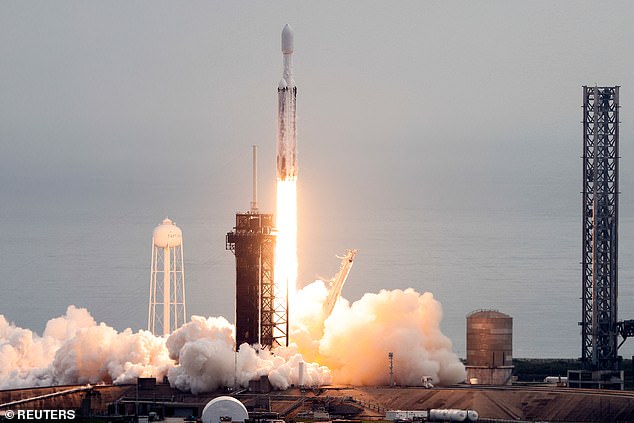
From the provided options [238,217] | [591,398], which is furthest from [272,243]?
[591,398]

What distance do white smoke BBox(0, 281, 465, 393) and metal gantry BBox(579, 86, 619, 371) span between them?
12.5 metres

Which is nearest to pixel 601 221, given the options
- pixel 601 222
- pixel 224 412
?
pixel 601 222

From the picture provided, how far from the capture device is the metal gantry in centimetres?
12656

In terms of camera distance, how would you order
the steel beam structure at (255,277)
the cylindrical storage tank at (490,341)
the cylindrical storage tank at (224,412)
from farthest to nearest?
the cylindrical storage tank at (490,341), the steel beam structure at (255,277), the cylindrical storage tank at (224,412)

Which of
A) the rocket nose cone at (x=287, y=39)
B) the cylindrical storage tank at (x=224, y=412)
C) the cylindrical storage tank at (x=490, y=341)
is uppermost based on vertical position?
the rocket nose cone at (x=287, y=39)

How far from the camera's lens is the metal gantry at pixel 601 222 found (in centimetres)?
12656

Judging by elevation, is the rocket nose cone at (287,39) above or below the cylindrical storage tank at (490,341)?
above

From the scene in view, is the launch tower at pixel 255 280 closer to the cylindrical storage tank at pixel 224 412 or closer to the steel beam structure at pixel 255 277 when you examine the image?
the steel beam structure at pixel 255 277

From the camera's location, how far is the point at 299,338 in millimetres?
119188

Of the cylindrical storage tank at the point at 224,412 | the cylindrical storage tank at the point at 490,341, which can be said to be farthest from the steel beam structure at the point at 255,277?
the cylindrical storage tank at the point at 224,412

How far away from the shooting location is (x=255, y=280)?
117m

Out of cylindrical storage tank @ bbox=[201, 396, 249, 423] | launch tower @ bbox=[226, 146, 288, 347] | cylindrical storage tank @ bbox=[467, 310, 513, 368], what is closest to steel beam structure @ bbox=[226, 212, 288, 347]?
launch tower @ bbox=[226, 146, 288, 347]

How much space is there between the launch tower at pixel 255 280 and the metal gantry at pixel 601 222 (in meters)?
22.5

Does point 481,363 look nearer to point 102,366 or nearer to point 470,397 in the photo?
point 470,397
